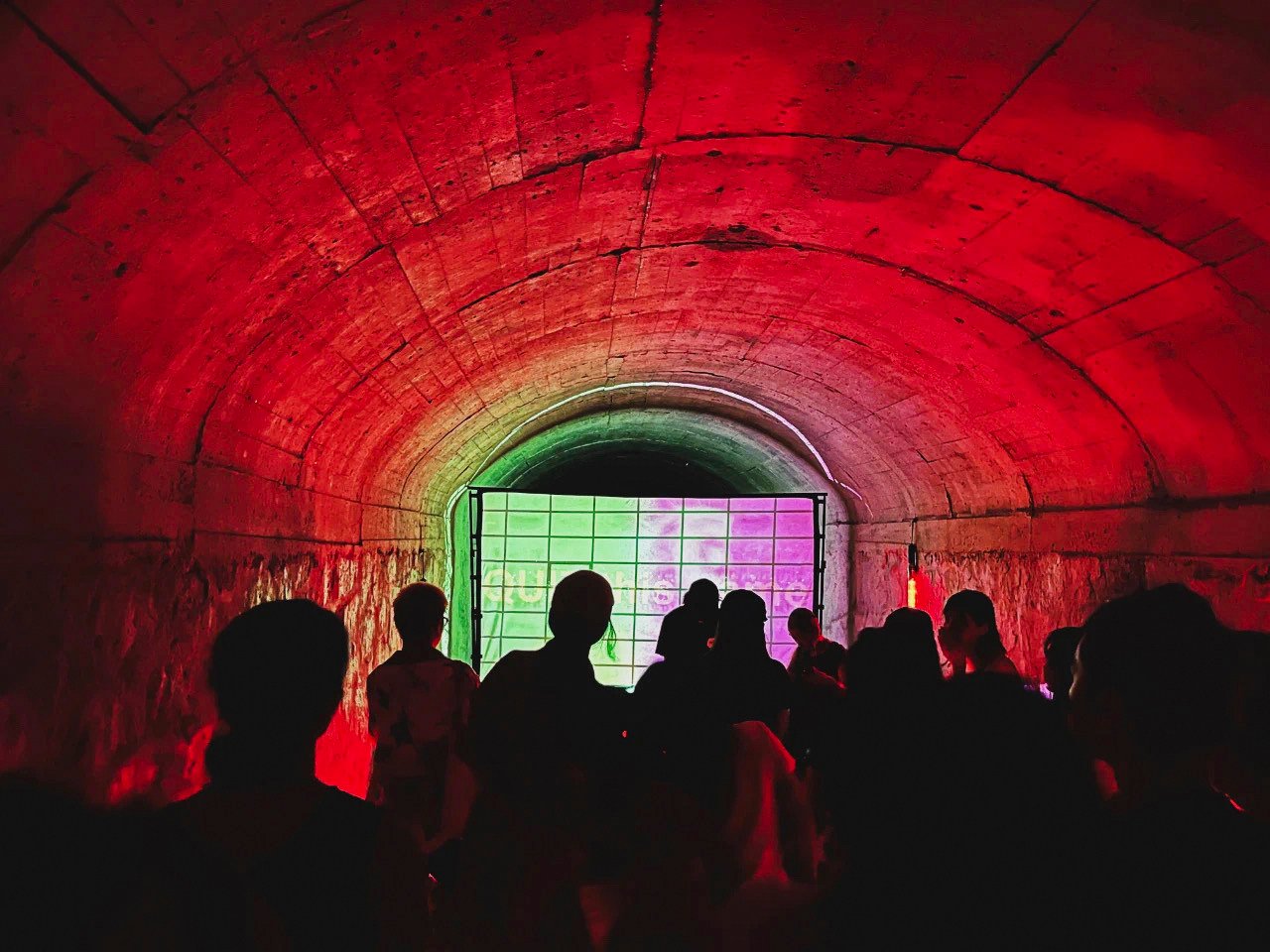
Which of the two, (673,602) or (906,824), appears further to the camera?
(673,602)

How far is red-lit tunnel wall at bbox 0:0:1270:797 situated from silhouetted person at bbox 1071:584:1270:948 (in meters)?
2.15

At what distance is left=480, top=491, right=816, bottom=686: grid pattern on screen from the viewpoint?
13.0 meters

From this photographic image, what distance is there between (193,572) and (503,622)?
8.79 metres

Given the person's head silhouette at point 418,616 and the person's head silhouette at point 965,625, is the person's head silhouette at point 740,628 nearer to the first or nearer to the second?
the person's head silhouette at point 418,616

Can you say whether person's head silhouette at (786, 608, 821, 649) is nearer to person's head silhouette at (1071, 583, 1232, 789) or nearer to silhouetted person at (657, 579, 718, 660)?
silhouetted person at (657, 579, 718, 660)

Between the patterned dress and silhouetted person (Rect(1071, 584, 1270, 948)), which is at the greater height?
silhouetted person (Rect(1071, 584, 1270, 948))

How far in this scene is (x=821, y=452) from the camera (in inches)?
452

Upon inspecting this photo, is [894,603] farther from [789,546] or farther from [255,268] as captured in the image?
[255,268]

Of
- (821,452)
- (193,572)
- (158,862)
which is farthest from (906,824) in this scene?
(821,452)

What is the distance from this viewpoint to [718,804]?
3.21m

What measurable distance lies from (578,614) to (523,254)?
258 centimetres

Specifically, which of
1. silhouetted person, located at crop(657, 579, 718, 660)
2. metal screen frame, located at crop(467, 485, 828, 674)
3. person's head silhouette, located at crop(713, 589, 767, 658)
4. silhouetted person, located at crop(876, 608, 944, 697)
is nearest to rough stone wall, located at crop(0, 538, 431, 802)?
silhouetted person, located at crop(657, 579, 718, 660)

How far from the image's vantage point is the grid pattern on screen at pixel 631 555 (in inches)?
514

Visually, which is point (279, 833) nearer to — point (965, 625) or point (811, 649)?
point (965, 625)
